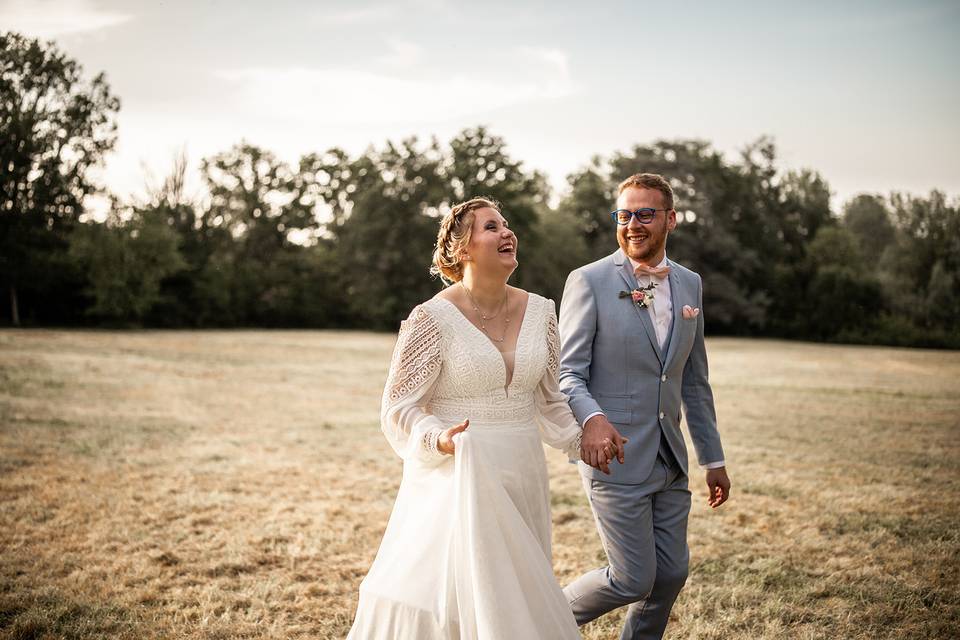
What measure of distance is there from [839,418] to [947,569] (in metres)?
7.88

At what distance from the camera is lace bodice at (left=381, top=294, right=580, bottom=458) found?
305 centimetres

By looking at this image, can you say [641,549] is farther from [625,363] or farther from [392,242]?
[392,242]

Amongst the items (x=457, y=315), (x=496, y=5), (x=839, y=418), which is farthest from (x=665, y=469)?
(x=496, y=5)

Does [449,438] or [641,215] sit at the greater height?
[641,215]

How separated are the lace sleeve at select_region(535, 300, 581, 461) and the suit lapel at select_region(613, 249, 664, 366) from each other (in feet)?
1.32

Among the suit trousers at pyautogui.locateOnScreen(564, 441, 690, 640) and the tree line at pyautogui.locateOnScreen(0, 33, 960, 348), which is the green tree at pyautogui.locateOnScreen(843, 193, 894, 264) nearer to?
the tree line at pyautogui.locateOnScreen(0, 33, 960, 348)

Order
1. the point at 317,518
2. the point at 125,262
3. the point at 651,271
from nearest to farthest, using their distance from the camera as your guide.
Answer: the point at 651,271, the point at 317,518, the point at 125,262

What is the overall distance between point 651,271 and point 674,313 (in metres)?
0.24

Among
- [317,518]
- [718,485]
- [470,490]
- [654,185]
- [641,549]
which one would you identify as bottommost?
[317,518]

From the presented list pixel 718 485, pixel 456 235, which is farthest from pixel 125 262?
pixel 718 485

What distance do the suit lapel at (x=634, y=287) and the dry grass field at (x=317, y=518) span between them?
6.18ft

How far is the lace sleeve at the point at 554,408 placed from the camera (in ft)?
10.8

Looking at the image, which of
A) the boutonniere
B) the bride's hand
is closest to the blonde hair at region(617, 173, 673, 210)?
the boutonniere

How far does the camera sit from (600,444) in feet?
9.94
